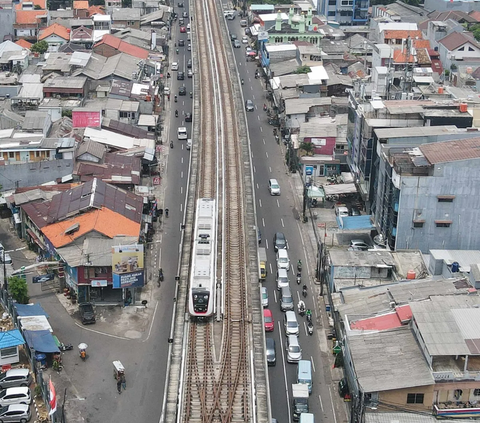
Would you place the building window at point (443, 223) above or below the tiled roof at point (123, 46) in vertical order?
below

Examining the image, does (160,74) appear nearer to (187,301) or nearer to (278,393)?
(187,301)

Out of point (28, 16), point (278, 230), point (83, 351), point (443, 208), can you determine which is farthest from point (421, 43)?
point (83, 351)

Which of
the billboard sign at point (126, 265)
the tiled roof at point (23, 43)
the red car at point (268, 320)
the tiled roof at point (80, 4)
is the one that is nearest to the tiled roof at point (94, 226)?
the billboard sign at point (126, 265)

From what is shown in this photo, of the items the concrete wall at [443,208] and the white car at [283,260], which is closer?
the concrete wall at [443,208]

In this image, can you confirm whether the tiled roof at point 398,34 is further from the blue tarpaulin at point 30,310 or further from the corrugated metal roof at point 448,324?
the blue tarpaulin at point 30,310

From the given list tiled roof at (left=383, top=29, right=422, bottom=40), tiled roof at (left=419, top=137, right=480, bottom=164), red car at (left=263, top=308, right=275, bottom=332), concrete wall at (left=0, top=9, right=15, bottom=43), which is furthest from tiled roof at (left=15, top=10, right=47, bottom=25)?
red car at (left=263, top=308, right=275, bottom=332)

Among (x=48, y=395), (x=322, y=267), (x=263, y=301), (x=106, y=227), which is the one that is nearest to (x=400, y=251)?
(x=322, y=267)

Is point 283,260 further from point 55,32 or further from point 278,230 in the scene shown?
point 55,32
